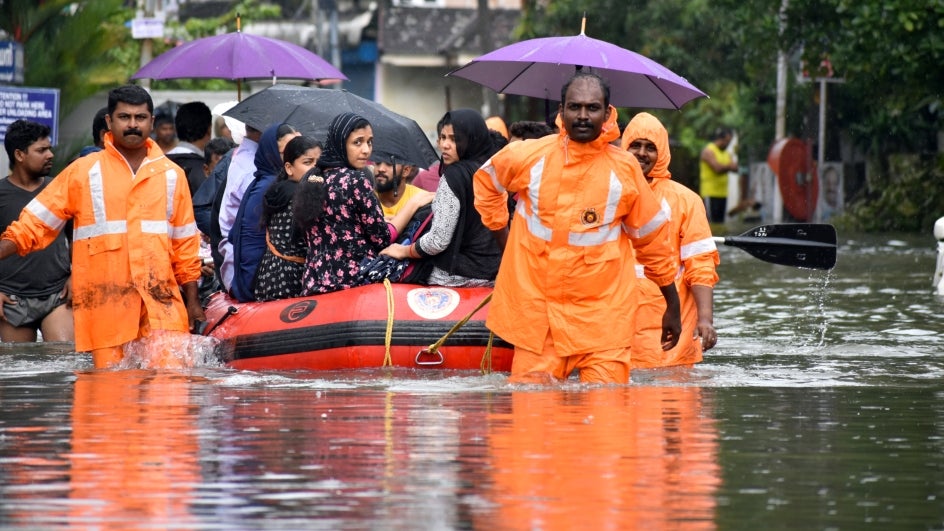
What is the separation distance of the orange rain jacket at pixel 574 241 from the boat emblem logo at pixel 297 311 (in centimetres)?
214

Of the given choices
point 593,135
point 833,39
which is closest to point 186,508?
point 593,135

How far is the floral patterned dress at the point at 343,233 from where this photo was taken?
1037cm

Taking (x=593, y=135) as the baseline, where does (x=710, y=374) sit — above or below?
below

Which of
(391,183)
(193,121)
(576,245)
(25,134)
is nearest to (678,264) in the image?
(576,245)

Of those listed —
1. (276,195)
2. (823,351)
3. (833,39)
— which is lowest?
(823,351)

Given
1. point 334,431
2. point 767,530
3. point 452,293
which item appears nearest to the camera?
point 767,530

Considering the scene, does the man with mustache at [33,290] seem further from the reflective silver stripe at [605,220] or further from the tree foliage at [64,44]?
the tree foliage at [64,44]

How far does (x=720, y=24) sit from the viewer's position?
1216 inches

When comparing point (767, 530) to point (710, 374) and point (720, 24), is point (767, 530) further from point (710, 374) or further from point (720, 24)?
point (720, 24)

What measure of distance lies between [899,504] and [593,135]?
2786 mm

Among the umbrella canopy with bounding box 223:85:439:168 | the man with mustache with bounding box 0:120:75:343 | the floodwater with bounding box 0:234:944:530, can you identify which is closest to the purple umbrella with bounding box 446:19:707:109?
the umbrella canopy with bounding box 223:85:439:168

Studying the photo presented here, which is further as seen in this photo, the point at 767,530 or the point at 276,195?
the point at 276,195

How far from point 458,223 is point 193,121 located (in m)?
3.70

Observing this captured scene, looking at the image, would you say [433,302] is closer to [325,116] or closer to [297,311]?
[297,311]
